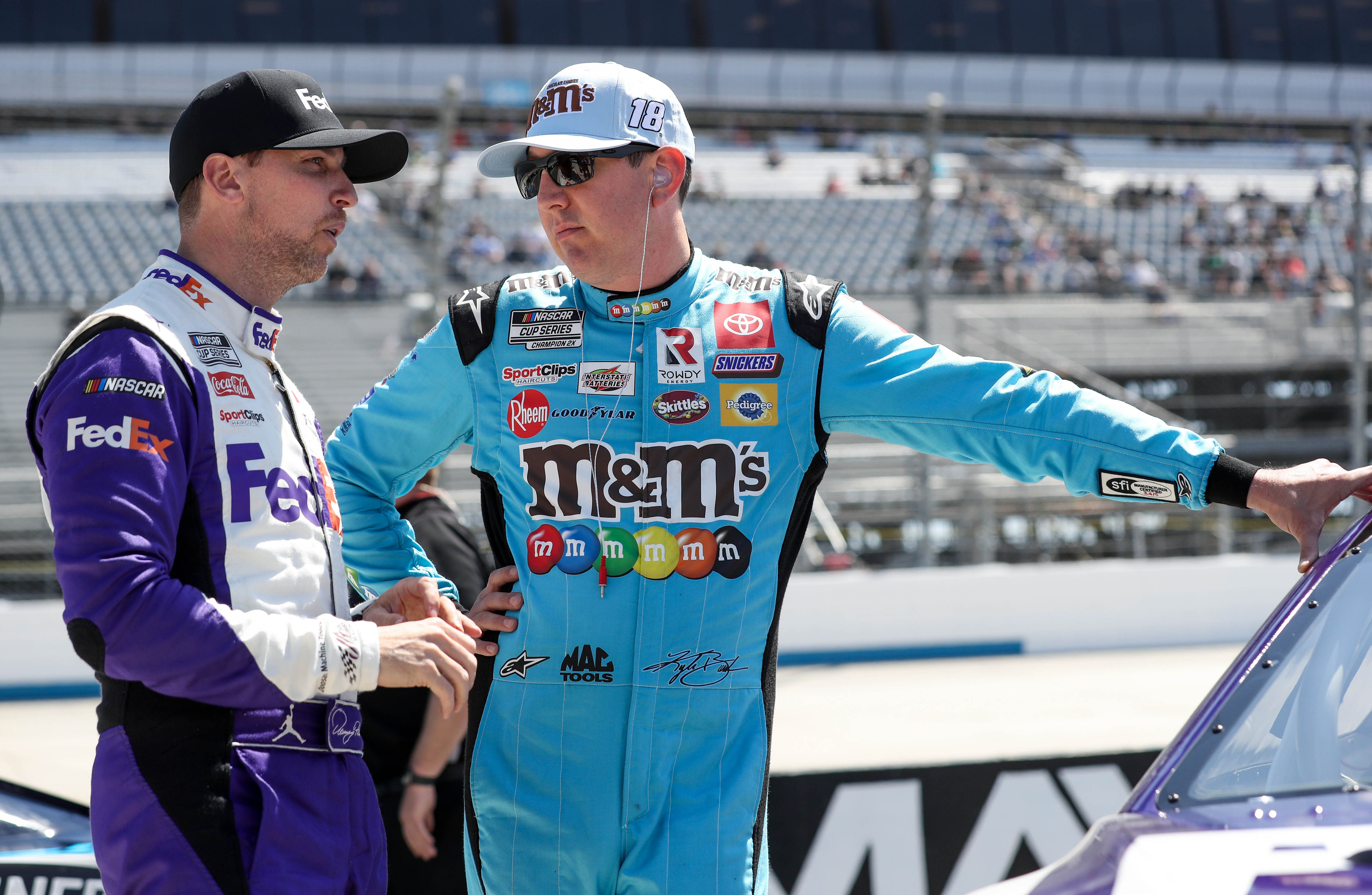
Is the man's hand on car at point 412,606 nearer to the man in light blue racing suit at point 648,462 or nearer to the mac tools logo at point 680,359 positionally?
the man in light blue racing suit at point 648,462

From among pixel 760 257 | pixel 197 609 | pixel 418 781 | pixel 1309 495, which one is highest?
pixel 760 257

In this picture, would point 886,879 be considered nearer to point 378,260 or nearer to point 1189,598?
point 1189,598

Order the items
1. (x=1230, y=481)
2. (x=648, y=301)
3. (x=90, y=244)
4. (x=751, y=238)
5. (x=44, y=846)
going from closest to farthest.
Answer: (x=1230, y=481), (x=648, y=301), (x=44, y=846), (x=751, y=238), (x=90, y=244)

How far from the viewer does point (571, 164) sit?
1.98 m

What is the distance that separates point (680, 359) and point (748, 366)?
0.11 metres

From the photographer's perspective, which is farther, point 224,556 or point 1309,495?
point 1309,495

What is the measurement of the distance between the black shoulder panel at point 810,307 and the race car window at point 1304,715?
31.5 inches

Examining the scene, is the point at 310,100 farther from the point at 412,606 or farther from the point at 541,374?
the point at 412,606

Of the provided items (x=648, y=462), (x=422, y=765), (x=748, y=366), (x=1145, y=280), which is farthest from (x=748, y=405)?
(x=1145, y=280)

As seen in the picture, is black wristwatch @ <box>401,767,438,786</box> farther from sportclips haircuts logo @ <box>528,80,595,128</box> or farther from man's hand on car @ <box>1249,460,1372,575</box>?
man's hand on car @ <box>1249,460,1372,575</box>

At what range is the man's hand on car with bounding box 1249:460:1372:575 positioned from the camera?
169cm

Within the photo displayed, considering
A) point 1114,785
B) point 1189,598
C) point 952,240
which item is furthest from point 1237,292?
point 1114,785

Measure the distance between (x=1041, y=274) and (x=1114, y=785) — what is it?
5.65 metres
